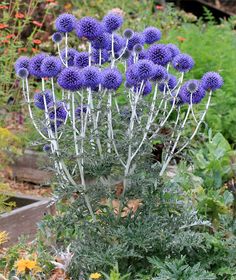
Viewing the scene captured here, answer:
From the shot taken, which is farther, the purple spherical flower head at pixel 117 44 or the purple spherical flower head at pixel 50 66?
the purple spherical flower head at pixel 117 44

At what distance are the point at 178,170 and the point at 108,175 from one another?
1.32 m

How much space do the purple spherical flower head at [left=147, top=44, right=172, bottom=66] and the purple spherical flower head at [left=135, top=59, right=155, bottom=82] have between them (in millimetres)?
205

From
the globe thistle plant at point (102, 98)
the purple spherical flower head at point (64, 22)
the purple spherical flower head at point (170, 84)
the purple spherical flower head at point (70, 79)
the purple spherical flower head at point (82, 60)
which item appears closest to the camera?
the purple spherical flower head at point (70, 79)

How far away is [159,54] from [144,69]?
0.82ft

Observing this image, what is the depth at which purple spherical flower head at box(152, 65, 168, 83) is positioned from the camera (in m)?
3.36

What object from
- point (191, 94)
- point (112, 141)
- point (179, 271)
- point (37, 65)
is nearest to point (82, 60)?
point (37, 65)

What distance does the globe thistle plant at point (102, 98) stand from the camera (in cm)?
333

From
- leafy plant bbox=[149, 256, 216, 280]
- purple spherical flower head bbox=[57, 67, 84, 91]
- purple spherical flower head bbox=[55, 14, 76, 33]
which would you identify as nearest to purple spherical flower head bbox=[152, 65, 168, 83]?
purple spherical flower head bbox=[57, 67, 84, 91]

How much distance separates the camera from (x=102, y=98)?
3484 mm

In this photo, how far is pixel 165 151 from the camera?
12.2 feet

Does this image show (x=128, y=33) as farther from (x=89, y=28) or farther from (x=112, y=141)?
(x=112, y=141)

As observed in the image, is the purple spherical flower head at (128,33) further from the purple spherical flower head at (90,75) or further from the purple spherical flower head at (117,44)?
the purple spherical flower head at (90,75)

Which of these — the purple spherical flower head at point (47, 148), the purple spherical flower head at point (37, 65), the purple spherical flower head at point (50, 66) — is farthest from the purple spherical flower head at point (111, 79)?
the purple spherical flower head at point (47, 148)

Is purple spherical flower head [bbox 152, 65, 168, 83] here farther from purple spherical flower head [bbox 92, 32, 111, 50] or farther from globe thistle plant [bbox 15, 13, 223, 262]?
purple spherical flower head [bbox 92, 32, 111, 50]
